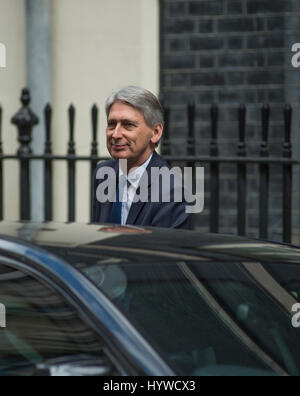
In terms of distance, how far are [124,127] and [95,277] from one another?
1589 millimetres

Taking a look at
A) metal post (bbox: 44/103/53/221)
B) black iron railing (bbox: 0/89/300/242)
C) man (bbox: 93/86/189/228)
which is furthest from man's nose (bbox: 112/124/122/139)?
metal post (bbox: 44/103/53/221)

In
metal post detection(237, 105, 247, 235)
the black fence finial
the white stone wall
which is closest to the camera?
metal post detection(237, 105, 247, 235)

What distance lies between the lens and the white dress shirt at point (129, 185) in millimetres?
4219

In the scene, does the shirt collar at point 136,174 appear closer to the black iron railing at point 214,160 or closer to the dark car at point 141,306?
the dark car at point 141,306

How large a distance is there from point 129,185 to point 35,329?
5.08 feet

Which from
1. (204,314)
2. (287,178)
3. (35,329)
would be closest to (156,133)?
(204,314)

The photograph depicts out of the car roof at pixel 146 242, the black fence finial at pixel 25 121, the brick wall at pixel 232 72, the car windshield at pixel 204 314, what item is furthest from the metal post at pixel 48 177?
the car windshield at pixel 204 314

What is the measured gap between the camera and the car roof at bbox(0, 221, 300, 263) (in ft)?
9.75

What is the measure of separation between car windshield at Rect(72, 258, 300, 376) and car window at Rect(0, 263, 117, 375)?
0.12m

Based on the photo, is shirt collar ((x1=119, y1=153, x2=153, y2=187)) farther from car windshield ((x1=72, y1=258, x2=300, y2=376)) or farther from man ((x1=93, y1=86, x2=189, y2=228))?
car windshield ((x1=72, y1=258, x2=300, y2=376))

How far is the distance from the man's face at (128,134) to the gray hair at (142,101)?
0.02m

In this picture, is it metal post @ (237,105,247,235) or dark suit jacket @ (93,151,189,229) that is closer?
dark suit jacket @ (93,151,189,229)

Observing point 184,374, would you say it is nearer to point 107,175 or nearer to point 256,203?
point 107,175

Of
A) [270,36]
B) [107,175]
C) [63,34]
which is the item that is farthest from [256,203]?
[107,175]
